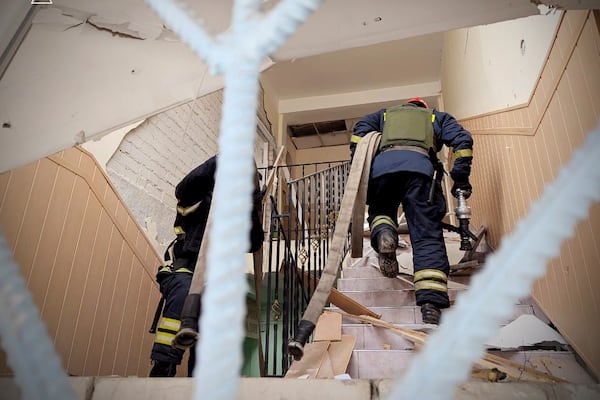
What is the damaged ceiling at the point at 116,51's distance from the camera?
1288 millimetres

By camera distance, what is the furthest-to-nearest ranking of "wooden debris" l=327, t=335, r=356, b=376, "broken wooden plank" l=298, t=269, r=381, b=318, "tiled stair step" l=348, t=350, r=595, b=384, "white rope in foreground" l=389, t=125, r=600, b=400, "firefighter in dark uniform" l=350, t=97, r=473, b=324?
"broken wooden plank" l=298, t=269, r=381, b=318 → "firefighter in dark uniform" l=350, t=97, r=473, b=324 → "wooden debris" l=327, t=335, r=356, b=376 → "tiled stair step" l=348, t=350, r=595, b=384 → "white rope in foreground" l=389, t=125, r=600, b=400

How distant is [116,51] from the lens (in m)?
1.47

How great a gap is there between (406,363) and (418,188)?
1057mm

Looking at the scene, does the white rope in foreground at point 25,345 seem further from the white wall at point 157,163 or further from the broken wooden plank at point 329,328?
the white wall at point 157,163

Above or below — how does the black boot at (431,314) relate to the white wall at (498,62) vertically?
below

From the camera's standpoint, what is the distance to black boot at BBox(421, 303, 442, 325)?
220 centimetres

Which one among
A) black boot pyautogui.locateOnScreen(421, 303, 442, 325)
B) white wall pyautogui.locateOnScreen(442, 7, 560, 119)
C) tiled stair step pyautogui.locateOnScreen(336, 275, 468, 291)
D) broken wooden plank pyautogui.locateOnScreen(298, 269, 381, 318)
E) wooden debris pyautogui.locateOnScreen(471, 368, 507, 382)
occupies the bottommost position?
wooden debris pyautogui.locateOnScreen(471, 368, 507, 382)

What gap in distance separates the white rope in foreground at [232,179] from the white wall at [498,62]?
1.49 m

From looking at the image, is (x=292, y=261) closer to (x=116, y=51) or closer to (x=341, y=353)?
(x=341, y=353)

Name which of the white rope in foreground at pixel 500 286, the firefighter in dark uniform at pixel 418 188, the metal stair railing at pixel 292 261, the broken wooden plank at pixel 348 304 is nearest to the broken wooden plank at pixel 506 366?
the firefighter in dark uniform at pixel 418 188

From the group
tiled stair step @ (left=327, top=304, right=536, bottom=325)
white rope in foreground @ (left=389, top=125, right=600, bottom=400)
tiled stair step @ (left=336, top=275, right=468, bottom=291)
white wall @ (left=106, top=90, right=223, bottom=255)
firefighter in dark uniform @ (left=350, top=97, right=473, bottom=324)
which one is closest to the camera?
white rope in foreground @ (left=389, top=125, right=600, bottom=400)

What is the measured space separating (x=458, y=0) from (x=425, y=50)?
6.31m

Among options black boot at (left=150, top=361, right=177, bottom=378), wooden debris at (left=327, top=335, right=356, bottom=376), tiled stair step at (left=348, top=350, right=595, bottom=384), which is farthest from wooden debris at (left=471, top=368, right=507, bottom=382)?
black boot at (left=150, top=361, right=177, bottom=378)

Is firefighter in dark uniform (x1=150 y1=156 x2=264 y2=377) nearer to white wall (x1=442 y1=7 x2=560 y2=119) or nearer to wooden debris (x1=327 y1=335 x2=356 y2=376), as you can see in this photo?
wooden debris (x1=327 y1=335 x2=356 y2=376)
